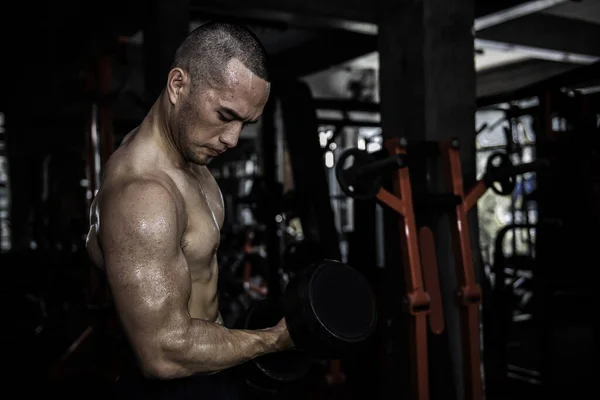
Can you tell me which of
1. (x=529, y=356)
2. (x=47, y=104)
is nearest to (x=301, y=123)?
(x=529, y=356)

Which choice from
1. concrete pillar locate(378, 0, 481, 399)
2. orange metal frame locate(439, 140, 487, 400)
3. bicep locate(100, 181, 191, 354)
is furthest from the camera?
concrete pillar locate(378, 0, 481, 399)

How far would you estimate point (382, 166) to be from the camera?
1.57 meters

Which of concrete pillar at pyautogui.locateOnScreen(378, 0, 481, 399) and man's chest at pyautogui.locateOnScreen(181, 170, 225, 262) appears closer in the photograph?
man's chest at pyautogui.locateOnScreen(181, 170, 225, 262)

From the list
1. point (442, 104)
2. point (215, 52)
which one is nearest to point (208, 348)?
point (215, 52)

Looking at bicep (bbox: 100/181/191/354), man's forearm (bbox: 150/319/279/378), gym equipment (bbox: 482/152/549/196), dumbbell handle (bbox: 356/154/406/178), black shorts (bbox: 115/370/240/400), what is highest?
dumbbell handle (bbox: 356/154/406/178)

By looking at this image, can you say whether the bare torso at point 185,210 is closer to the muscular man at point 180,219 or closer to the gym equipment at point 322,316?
the muscular man at point 180,219

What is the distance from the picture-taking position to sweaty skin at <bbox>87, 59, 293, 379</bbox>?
0.94m

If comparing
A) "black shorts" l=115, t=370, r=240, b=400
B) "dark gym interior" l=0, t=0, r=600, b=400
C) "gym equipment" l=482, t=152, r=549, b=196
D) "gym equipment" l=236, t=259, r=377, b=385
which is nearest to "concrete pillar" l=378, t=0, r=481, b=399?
"dark gym interior" l=0, t=0, r=600, b=400

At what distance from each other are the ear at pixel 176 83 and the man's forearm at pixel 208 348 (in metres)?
0.46

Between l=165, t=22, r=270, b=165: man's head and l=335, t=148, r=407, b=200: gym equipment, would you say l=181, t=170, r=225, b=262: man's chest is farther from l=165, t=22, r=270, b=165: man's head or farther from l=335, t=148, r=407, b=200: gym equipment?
l=335, t=148, r=407, b=200: gym equipment

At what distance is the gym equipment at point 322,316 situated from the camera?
1007mm

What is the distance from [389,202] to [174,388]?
89cm

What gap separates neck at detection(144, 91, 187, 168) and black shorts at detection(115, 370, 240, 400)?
1.52 feet

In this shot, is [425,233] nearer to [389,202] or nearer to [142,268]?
A: [389,202]
